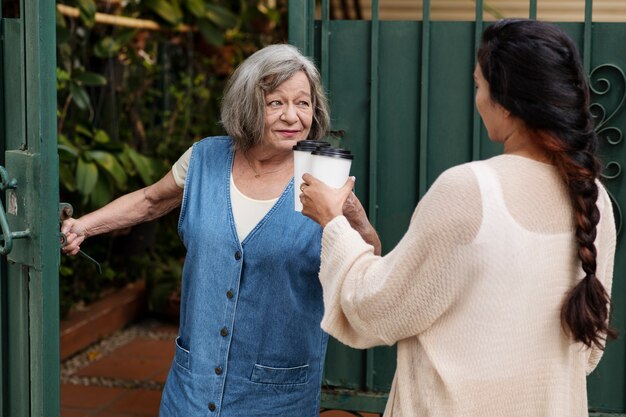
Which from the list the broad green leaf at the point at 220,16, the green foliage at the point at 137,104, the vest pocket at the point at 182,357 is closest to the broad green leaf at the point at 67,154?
the green foliage at the point at 137,104

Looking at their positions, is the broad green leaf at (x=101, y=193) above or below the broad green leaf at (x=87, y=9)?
below

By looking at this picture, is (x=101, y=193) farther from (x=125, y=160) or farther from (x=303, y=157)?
(x=303, y=157)

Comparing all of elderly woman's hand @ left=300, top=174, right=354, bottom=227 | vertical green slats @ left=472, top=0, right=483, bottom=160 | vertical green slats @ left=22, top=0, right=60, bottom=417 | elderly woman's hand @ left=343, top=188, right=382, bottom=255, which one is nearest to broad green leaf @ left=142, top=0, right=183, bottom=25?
vertical green slats @ left=472, top=0, right=483, bottom=160

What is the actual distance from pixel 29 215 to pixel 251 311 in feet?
2.05

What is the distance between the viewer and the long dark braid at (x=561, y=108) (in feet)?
5.33

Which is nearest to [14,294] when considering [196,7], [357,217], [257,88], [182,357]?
[182,357]

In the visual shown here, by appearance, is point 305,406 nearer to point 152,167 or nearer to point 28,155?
point 28,155

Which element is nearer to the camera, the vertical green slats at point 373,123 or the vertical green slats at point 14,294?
the vertical green slats at point 14,294

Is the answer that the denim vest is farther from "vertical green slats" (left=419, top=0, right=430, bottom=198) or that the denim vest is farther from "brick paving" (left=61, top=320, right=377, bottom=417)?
"brick paving" (left=61, top=320, right=377, bottom=417)

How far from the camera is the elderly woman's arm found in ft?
8.37

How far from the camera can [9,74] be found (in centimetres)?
253

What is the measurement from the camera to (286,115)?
7.86 ft

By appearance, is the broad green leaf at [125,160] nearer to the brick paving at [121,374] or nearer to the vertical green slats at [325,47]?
the brick paving at [121,374]

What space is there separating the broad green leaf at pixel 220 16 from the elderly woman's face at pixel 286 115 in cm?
331
